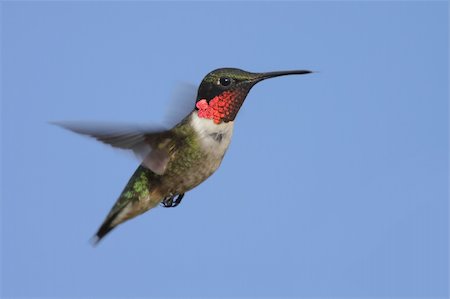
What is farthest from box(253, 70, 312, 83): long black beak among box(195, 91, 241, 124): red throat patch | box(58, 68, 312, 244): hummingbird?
box(195, 91, 241, 124): red throat patch

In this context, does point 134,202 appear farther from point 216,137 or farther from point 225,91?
point 225,91

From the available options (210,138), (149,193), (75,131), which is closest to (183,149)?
(210,138)

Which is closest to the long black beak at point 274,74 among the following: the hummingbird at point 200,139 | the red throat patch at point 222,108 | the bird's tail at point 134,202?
the hummingbird at point 200,139

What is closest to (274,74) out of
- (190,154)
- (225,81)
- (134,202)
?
(225,81)

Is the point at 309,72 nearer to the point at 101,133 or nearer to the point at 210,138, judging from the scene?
the point at 210,138

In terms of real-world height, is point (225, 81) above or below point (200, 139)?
above

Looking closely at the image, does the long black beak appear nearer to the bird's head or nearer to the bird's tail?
the bird's head
